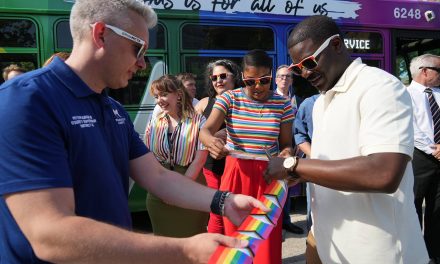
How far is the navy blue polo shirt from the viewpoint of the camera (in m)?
1.16

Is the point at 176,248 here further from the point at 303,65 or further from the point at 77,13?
the point at 303,65

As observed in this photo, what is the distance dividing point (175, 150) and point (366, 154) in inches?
83.6

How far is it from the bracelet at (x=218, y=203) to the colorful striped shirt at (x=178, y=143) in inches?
65.1

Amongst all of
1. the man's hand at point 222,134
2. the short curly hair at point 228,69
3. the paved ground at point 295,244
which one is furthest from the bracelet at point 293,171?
the paved ground at point 295,244

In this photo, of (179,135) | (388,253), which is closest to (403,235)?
(388,253)

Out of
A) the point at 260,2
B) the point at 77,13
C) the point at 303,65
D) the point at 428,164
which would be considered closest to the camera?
the point at 77,13

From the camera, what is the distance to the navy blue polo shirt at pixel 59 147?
3.81 ft

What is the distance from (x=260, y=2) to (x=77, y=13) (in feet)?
15.0

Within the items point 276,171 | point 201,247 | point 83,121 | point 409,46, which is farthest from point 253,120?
point 409,46

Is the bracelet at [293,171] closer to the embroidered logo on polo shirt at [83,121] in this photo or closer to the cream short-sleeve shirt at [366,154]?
the cream short-sleeve shirt at [366,154]

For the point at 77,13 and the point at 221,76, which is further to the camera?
the point at 221,76

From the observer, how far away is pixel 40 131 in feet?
3.97

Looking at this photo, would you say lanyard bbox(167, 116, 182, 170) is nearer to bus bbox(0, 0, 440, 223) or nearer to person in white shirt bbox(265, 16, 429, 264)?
person in white shirt bbox(265, 16, 429, 264)

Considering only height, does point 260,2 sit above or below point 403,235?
above
